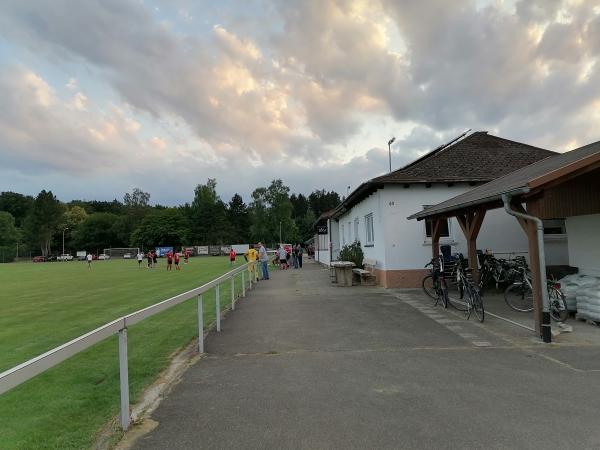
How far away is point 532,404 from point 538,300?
3.58 meters

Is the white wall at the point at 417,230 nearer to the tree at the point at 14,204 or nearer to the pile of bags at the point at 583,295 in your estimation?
the pile of bags at the point at 583,295

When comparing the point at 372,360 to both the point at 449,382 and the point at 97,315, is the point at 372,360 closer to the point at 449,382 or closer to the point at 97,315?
the point at 449,382

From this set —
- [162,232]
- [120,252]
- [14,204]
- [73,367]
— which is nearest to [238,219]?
[162,232]

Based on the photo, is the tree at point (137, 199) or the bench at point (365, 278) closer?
the bench at point (365, 278)

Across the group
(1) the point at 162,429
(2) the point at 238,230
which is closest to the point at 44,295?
(1) the point at 162,429

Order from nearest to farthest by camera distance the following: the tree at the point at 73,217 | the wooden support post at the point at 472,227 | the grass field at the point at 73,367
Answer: the grass field at the point at 73,367, the wooden support post at the point at 472,227, the tree at the point at 73,217

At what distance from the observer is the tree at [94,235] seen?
116 meters

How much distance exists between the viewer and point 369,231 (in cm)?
1905

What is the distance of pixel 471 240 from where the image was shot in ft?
40.6

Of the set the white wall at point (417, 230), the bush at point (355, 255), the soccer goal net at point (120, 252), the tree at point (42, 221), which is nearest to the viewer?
the white wall at point (417, 230)

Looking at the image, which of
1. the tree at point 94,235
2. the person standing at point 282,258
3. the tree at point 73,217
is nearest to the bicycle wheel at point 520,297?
the person standing at point 282,258

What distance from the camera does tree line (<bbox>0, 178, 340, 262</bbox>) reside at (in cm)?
10208

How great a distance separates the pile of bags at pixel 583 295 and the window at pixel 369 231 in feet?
28.6

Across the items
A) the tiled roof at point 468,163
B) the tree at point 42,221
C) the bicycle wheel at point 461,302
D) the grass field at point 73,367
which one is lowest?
the grass field at point 73,367
